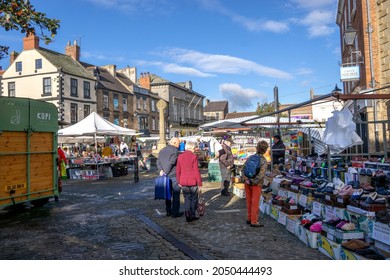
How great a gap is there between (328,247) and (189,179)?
10.2 feet

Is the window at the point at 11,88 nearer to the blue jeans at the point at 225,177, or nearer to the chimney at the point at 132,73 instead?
the chimney at the point at 132,73

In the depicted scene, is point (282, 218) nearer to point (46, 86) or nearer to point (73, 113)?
point (73, 113)

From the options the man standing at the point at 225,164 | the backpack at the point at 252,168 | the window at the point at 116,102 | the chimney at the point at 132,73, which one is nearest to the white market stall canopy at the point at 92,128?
the man standing at the point at 225,164

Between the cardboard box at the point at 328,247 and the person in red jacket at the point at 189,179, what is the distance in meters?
2.81

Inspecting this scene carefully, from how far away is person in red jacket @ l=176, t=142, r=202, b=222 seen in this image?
7.22 m

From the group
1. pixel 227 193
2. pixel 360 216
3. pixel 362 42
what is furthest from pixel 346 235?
pixel 362 42

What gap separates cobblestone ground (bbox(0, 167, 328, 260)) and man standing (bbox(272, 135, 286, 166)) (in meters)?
2.59

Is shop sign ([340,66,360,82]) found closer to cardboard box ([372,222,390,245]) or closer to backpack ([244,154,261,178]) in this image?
backpack ([244,154,261,178])

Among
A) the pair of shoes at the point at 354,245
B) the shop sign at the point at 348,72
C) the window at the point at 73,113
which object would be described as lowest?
the pair of shoes at the point at 354,245

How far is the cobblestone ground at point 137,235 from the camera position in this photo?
5.25m

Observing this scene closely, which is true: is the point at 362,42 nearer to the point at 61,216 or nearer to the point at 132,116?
the point at 61,216

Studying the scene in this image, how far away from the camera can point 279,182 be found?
340 inches

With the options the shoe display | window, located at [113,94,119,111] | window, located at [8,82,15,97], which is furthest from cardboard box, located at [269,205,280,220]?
window, located at [8,82,15,97]

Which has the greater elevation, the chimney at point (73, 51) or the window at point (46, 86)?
the chimney at point (73, 51)
